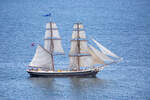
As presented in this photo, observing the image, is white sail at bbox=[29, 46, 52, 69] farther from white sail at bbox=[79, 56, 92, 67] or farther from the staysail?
white sail at bbox=[79, 56, 92, 67]

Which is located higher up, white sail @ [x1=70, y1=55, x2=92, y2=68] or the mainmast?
the mainmast

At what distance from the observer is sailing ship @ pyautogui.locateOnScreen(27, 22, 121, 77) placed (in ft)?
450

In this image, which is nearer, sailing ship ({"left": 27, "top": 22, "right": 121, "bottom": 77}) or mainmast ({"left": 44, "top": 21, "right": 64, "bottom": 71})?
sailing ship ({"left": 27, "top": 22, "right": 121, "bottom": 77})

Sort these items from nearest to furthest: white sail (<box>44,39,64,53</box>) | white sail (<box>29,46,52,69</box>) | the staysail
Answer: the staysail, white sail (<box>29,46,52,69</box>), white sail (<box>44,39,64,53</box>)

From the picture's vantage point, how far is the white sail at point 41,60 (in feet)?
459

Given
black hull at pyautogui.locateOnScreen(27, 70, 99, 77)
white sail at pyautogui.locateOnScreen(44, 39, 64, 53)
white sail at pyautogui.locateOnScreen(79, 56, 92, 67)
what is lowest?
black hull at pyautogui.locateOnScreen(27, 70, 99, 77)

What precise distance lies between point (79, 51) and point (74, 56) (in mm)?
1620

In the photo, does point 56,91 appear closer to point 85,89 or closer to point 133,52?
point 85,89

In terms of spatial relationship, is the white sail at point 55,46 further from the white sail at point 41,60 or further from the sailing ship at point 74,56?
the white sail at point 41,60

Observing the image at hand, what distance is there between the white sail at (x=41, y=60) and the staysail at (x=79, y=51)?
5.22 meters

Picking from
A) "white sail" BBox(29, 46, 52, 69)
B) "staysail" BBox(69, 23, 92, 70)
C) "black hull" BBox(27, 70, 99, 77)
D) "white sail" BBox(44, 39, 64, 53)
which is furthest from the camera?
"white sail" BBox(44, 39, 64, 53)

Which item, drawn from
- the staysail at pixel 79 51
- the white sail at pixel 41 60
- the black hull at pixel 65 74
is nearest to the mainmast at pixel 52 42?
the white sail at pixel 41 60

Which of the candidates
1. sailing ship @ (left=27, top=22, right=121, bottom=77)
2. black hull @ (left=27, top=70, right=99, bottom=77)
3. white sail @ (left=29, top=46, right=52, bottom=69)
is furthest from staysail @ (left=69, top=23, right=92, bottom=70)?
white sail @ (left=29, top=46, right=52, bottom=69)

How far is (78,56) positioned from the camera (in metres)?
139
